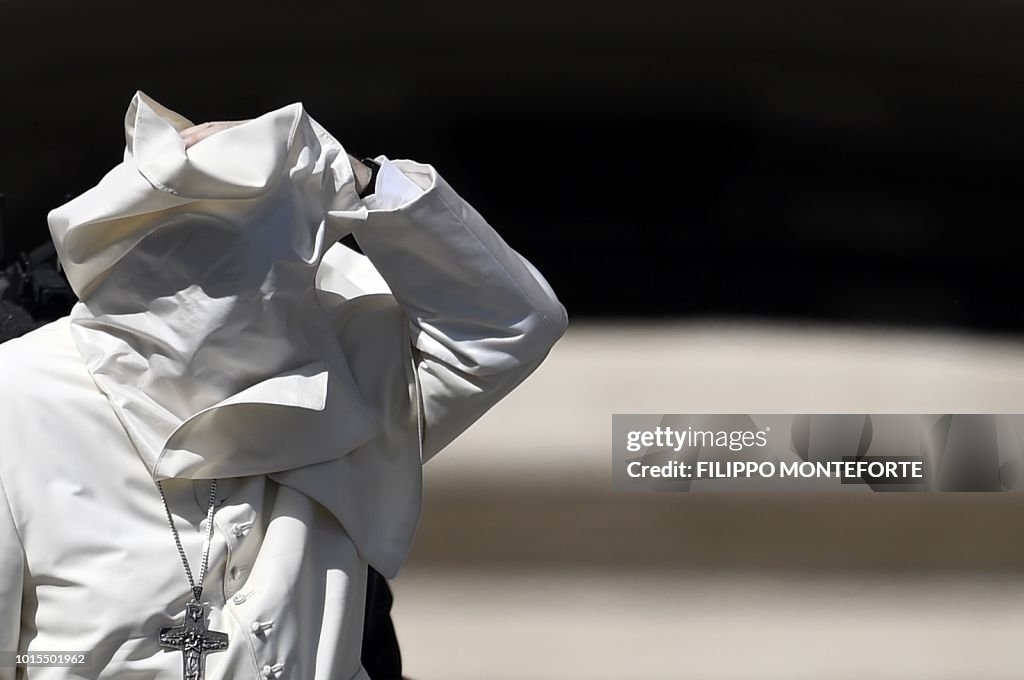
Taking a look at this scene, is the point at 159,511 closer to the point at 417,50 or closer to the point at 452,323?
the point at 452,323

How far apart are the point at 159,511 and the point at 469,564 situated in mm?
1397

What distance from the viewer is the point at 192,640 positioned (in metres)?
1.01

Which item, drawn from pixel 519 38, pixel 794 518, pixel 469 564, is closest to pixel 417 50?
pixel 519 38

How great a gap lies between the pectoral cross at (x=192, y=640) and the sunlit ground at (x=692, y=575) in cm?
137

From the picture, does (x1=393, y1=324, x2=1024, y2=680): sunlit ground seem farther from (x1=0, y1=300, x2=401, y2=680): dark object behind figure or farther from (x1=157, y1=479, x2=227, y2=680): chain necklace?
(x1=157, y1=479, x2=227, y2=680): chain necklace

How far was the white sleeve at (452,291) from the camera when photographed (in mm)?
1076

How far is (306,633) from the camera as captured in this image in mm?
1072

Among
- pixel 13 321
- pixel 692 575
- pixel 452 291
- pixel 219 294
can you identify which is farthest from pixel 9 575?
pixel 692 575

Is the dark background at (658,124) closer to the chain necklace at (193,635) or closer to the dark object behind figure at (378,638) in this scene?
the dark object behind figure at (378,638)

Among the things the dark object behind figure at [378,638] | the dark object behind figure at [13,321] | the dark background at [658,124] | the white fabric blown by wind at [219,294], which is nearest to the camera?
the white fabric blown by wind at [219,294]

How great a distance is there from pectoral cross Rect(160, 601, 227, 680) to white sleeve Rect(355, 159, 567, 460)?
0.27 metres

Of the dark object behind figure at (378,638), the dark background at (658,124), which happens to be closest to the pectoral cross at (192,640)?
the dark object behind figure at (378,638)

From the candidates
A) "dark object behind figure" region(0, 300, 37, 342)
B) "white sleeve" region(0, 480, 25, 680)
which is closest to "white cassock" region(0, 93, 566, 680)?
"white sleeve" region(0, 480, 25, 680)

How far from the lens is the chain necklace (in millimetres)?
1010
